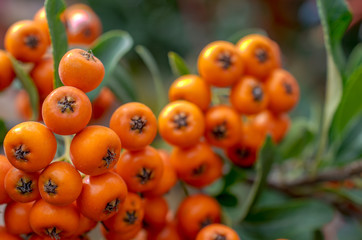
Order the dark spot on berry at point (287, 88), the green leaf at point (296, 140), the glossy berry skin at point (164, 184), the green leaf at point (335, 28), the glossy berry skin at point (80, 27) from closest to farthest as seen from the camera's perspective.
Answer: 1. the glossy berry skin at point (164, 184)
2. the green leaf at point (335, 28)
3. the dark spot on berry at point (287, 88)
4. the glossy berry skin at point (80, 27)
5. the green leaf at point (296, 140)

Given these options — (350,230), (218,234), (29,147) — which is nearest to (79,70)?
(29,147)

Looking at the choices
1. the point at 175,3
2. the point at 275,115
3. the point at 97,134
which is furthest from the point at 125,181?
the point at 175,3

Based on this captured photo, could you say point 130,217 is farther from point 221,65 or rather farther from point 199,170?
point 221,65

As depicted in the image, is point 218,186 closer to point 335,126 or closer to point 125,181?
point 335,126

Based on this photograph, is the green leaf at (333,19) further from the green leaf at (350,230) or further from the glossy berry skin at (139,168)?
the green leaf at (350,230)

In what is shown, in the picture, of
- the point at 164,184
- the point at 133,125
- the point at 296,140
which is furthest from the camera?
the point at 296,140

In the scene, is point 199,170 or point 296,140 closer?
point 199,170

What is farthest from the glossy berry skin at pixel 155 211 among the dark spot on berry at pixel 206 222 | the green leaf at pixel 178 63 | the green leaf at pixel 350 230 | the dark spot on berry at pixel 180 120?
the green leaf at pixel 350 230
